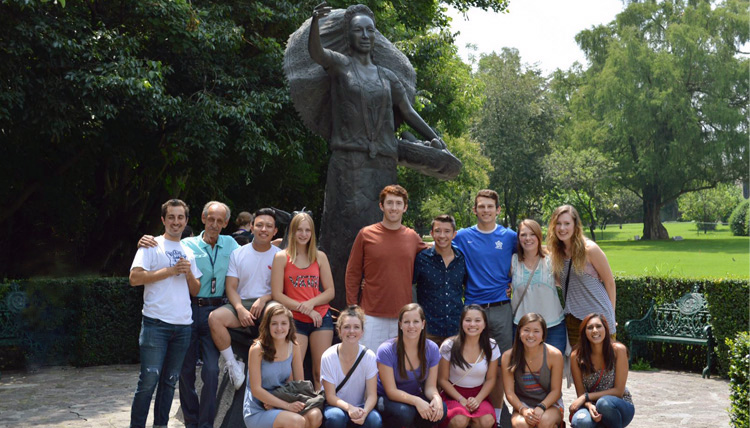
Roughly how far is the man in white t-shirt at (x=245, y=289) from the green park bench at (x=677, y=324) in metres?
6.80

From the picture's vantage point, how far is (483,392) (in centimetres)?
532

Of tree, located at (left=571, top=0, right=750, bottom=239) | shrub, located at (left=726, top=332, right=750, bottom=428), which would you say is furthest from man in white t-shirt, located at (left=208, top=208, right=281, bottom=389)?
tree, located at (left=571, top=0, right=750, bottom=239)

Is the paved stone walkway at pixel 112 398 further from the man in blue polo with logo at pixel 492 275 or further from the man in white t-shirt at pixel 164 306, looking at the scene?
the man in blue polo with logo at pixel 492 275

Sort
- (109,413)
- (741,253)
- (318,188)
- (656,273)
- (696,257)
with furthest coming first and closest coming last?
1. (741,253)
2. (696,257)
3. (318,188)
4. (656,273)
5. (109,413)

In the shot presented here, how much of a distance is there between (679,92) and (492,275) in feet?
135

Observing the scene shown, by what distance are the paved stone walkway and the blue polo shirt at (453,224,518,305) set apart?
8.39 feet

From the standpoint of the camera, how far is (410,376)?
207 inches

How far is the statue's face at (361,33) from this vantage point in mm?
6273

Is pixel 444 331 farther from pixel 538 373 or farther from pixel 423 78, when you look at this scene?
pixel 423 78

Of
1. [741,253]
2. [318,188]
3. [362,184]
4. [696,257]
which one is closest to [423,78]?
[318,188]

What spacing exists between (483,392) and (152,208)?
1361 cm

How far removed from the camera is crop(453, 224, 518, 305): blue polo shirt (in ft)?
18.3

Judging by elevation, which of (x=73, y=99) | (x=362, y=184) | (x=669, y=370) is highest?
(x=73, y=99)

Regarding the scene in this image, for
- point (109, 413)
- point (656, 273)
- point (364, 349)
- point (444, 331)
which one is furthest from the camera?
point (656, 273)
